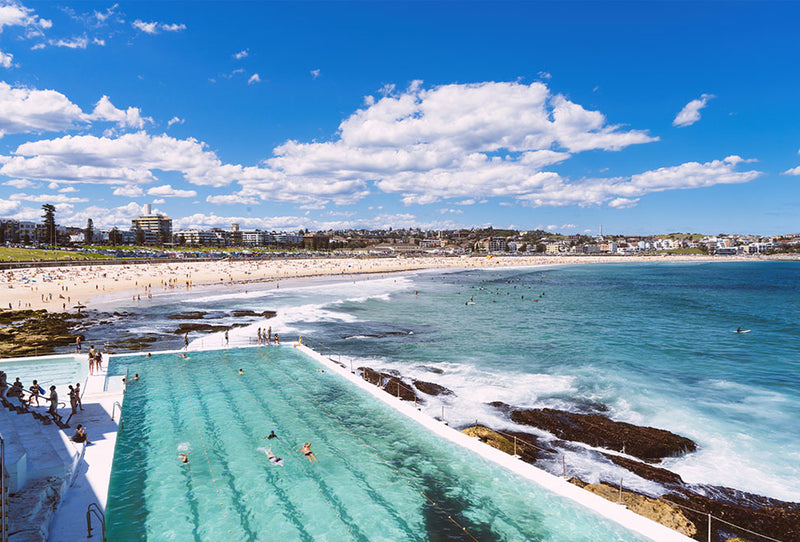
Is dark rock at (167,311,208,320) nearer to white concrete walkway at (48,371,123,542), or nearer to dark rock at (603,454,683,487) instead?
white concrete walkway at (48,371,123,542)

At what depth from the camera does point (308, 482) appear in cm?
1297

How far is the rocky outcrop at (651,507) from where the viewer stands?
35.5 ft

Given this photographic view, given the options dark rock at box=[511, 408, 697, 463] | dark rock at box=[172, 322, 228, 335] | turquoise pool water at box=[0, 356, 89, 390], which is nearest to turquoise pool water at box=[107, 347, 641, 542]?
turquoise pool water at box=[0, 356, 89, 390]

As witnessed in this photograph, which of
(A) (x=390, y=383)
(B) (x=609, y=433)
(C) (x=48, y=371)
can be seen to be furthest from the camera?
(C) (x=48, y=371)

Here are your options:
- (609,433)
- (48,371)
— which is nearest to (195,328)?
(48,371)

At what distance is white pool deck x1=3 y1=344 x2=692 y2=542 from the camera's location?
33.2 ft

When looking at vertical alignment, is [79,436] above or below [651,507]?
above

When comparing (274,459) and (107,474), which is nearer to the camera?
(107,474)

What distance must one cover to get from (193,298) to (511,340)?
41.2 meters

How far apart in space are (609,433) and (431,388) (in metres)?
8.31

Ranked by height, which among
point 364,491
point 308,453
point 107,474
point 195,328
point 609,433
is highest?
point 107,474

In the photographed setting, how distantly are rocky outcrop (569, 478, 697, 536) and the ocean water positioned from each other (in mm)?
1323

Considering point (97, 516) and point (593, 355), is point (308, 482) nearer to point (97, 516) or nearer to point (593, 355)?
point (97, 516)

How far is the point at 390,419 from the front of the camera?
17359mm
